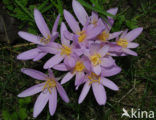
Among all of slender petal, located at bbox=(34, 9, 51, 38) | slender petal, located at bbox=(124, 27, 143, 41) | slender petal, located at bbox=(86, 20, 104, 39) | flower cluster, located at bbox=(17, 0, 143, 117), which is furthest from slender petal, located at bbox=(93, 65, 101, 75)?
slender petal, located at bbox=(34, 9, 51, 38)

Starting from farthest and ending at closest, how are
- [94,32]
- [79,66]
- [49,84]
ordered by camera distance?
[49,84], [79,66], [94,32]

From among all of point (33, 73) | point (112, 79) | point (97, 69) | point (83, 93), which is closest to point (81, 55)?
point (97, 69)

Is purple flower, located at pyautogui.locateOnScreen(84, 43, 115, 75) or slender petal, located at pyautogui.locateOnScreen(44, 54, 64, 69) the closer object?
purple flower, located at pyautogui.locateOnScreen(84, 43, 115, 75)

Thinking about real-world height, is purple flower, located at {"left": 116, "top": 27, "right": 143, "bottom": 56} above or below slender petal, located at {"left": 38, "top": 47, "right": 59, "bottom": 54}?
below

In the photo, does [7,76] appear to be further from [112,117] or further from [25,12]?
[112,117]

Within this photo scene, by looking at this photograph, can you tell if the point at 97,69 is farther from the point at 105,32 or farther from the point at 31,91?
the point at 31,91

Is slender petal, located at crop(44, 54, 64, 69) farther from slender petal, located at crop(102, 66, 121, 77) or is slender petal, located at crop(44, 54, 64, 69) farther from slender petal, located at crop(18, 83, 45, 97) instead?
slender petal, located at crop(102, 66, 121, 77)

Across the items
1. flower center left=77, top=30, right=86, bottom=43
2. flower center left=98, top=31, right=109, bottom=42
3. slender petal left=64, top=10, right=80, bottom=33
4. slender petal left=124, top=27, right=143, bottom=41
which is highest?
slender petal left=64, top=10, right=80, bottom=33
